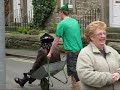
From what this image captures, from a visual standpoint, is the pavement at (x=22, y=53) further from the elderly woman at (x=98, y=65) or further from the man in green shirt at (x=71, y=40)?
the elderly woman at (x=98, y=65)

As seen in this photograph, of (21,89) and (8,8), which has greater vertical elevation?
(8,8)

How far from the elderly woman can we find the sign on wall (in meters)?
13.6

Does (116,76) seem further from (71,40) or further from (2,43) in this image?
(71,40)

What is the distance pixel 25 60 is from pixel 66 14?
22.3ft

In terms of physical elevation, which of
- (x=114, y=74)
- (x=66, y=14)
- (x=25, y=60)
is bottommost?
(x=25, y=60)

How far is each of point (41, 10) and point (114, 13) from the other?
379 cm

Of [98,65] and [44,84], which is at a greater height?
[98,65]

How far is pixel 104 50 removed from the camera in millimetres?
4543

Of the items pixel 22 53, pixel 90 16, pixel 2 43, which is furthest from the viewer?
pixel 90 16

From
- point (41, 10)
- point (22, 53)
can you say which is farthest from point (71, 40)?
point (41, 10)

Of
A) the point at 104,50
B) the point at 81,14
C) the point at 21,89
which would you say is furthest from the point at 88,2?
the point at 104,50

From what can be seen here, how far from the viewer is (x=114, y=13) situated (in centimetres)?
1819

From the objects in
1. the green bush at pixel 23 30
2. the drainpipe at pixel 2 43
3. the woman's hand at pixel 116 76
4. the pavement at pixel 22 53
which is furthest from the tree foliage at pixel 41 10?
the woman's hand at pixel 116 76

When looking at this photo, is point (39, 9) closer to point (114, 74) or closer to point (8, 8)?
point (8, 8)
